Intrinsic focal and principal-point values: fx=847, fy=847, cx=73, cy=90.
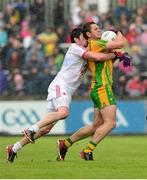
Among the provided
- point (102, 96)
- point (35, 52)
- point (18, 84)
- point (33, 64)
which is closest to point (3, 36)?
point (35, 52)

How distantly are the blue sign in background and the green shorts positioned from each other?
28.8ft

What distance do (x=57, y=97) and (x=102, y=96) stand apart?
Result: 713 millimetres

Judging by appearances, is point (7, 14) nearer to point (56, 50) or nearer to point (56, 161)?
point (56, 50)

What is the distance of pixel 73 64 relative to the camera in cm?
1353

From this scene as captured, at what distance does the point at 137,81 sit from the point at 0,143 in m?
5.26

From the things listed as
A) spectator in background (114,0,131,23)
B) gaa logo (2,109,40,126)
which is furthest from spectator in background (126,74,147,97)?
gaa logo (2,109,40,126)

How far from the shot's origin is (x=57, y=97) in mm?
13375

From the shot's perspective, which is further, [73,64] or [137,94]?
[137,94]

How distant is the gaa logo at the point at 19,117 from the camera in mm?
22297

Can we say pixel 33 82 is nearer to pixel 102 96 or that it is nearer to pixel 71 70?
pixel 71 70

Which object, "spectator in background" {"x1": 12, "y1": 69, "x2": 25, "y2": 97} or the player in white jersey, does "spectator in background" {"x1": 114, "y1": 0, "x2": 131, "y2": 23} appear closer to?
"spectator in background" {"x1": 12, "y1": 69, "x2": 25, "y2": 97}

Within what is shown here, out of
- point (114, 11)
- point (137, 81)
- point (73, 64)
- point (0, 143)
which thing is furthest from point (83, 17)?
point (73, 64)

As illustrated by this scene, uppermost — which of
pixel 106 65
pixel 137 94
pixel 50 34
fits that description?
pixel 106 65

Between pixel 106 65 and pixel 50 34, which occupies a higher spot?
pixel 106 65
